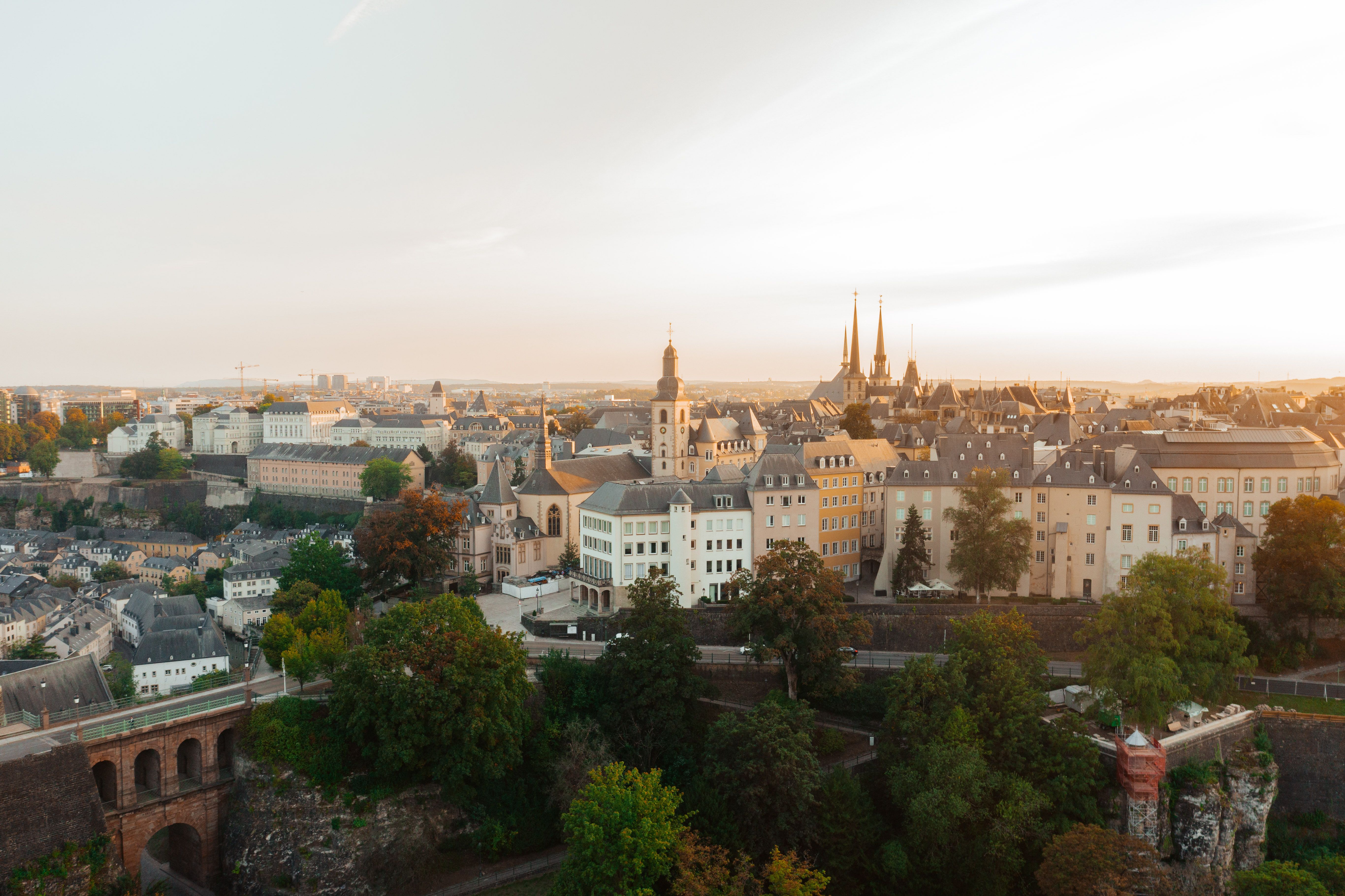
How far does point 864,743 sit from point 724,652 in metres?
9.58

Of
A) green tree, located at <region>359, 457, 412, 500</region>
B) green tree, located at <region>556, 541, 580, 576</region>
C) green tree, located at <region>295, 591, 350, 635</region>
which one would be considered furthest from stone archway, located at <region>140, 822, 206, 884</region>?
green tree, located at <region>359, 457, 412, 500</region>

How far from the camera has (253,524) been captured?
126m

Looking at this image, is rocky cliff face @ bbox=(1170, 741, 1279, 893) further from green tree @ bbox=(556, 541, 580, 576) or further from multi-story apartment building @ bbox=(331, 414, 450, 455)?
multi-story apartment building @ bbox=(331, 414, 450, 455)

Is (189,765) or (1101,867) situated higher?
(1101,867)

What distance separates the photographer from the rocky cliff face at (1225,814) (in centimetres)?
4212

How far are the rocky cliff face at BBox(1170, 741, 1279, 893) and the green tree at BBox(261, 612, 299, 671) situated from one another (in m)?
43.7

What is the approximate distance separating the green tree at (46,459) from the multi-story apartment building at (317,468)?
38.9 meters

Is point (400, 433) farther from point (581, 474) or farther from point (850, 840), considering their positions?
point (850, 840)

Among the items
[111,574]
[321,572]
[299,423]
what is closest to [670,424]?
[321,572]

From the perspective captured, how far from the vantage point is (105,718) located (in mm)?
41781

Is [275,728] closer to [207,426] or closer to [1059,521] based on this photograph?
[1059,521]

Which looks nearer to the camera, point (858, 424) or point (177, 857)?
point (177, 857)

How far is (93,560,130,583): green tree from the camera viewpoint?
106688 millimetres

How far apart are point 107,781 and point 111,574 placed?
258 ft
